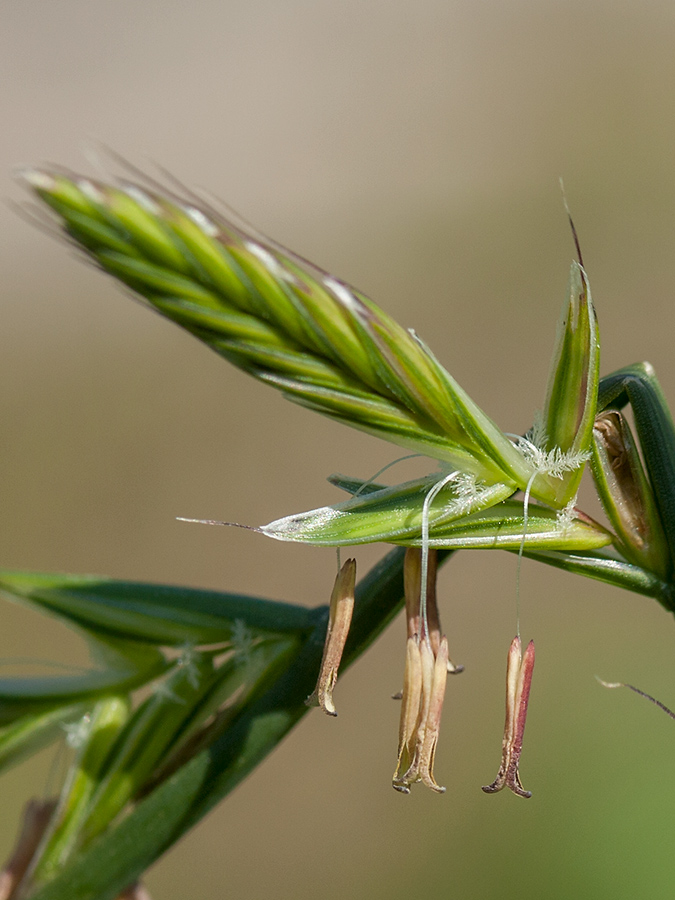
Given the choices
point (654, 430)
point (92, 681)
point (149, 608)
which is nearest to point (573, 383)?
point (654, 430)

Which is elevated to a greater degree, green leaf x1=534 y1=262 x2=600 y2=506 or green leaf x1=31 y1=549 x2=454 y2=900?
green leaf x1=534 y1=262 x2=600 y2=506

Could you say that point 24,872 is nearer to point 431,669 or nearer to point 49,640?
point 431,669

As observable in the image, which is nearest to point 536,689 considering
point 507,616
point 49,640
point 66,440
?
point 507,616

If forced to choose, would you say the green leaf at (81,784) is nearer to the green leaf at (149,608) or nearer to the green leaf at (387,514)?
the green leaf at (149,608)

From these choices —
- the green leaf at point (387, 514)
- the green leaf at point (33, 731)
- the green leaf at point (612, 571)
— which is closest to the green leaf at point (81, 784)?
the green leaf at point (33, 731)

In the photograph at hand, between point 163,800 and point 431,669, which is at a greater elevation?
point 431,669

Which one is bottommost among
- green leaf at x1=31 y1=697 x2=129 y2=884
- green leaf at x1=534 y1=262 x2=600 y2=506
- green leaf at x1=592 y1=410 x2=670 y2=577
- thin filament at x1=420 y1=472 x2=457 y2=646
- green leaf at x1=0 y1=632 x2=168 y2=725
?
green leaf at x1=31 y1=697 x2=129 y2=884

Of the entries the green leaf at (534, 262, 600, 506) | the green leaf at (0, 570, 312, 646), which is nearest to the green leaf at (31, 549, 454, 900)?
the green leaf at (0, 570, 312, 646)

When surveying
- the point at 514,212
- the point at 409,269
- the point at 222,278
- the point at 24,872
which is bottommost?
the point at 24,872

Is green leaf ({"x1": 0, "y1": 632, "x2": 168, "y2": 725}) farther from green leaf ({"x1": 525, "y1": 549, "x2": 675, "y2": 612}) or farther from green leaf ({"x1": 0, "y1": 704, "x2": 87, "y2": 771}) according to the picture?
green leaf ({"x1": 525, "y1": 549, "x2": 675, "y2": 612})
